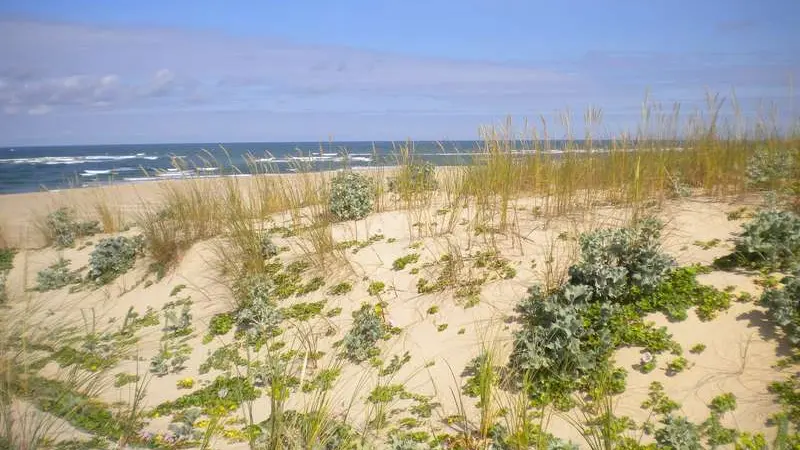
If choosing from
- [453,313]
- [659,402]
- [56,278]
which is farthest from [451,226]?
[56,278]

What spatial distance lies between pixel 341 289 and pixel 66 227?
22.0 feet

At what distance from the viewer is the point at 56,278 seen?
7344 mm

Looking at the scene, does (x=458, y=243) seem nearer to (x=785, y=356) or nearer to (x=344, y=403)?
(x=344, y=403)

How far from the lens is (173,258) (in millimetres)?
7031

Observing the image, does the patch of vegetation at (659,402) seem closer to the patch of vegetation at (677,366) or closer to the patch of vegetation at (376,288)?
the patch of vegetation at (677,366)

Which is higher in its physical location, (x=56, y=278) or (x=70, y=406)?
(x=70, y=406)

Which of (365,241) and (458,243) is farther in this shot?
(365,241)

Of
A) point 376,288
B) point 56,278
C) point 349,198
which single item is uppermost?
point 349,198

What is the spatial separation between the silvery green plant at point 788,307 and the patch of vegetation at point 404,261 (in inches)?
130

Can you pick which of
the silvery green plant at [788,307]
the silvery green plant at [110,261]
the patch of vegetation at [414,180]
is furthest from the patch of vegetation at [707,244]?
the silvery green plant at [110,261]

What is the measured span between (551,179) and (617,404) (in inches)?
155

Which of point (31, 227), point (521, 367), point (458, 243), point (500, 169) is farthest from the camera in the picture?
point (31, 227)

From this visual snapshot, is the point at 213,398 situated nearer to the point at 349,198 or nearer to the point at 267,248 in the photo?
the point at 267,248

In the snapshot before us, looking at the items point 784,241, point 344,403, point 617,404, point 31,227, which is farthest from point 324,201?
point 31,227
